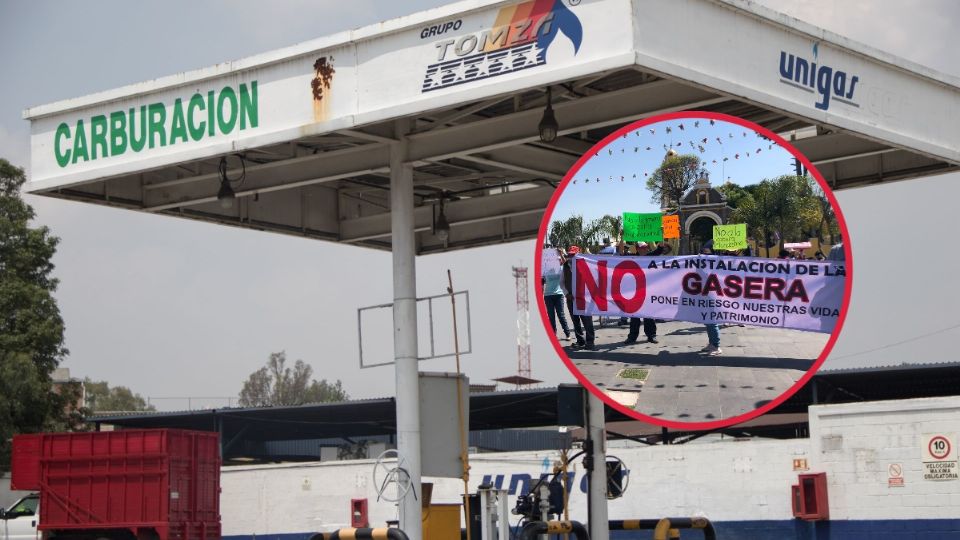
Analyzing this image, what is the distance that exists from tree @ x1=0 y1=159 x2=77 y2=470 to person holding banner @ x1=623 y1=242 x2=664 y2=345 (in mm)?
35170

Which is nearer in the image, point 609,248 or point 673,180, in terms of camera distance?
point 673,180

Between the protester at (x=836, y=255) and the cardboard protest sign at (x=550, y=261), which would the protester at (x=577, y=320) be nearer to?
the cardboard protest sign at (x=550, y=261)

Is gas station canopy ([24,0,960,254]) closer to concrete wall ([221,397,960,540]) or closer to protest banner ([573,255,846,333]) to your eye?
protest banner ([573,255,846,333])

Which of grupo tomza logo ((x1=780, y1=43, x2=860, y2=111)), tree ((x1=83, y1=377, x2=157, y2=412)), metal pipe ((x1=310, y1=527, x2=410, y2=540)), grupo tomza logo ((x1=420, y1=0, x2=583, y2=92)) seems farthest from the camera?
tree ((x1=83, y1=377, x2=157, y2=412))

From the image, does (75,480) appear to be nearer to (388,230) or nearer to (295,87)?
(388,230)

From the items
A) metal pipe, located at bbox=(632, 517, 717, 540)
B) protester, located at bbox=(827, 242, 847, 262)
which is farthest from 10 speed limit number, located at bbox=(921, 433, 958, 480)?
protester, located at bbox=(827, 242, 847, 262)

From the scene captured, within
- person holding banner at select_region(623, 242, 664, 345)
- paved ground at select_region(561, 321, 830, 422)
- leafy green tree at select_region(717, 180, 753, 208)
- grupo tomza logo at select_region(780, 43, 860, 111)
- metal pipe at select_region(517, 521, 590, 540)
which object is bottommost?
metal pipe at select_region(517, 521, 590, 540)

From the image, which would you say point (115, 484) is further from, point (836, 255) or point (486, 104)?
point (836, 255)

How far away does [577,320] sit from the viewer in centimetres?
1332

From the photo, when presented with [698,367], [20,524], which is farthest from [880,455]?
[20,524]

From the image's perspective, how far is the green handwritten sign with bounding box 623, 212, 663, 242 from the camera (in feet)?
42.5

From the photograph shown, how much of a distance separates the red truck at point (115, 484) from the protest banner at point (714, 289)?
15501mm

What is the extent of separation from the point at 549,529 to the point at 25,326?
37.9 metres

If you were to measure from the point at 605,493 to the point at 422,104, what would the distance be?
4.92m
